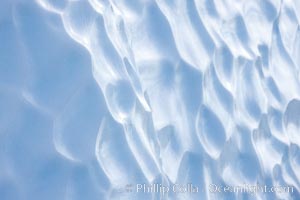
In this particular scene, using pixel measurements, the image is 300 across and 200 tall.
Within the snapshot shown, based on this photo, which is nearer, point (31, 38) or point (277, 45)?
point (31, 38)

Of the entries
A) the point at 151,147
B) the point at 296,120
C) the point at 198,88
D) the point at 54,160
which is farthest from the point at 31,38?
the point at 296,120

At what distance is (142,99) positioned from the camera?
2.05 meters

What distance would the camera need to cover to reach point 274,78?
2.89 metres

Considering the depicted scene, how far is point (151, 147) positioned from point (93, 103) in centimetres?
37

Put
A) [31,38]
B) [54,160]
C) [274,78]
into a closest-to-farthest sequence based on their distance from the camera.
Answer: [54,160]
[31,38]
[274,78]

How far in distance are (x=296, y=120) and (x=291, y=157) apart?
301 mm

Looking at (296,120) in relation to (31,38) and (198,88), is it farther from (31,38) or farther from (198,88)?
(31,38)

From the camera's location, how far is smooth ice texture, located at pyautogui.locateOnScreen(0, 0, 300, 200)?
1.67 m

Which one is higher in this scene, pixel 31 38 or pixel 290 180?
pixel 31 38

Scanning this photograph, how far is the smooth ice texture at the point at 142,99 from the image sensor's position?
167 cm

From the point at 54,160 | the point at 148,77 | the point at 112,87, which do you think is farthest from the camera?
the point at 148,77

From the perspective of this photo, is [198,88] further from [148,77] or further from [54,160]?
[54,160]

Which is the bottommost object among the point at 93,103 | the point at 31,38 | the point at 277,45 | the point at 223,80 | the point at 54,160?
the point at 54,160

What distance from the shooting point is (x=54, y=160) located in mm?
Answer: 1651
